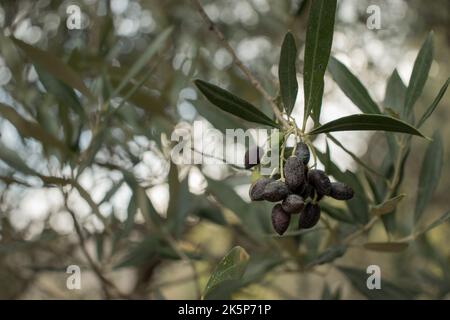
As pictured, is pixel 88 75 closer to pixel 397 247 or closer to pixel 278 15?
pixel 278 15

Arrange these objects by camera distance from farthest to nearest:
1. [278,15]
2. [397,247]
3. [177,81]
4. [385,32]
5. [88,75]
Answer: [385,32] → [278,15] → [88,75] → [177,81] → [397,247]

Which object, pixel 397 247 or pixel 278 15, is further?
pixel 278 15

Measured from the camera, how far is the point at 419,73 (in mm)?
1078

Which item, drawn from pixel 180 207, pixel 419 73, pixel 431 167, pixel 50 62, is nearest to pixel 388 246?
pixel 431 167

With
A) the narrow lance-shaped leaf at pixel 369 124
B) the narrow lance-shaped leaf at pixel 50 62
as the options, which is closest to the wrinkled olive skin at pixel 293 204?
the narrow lance-shaped leaf at pixel 369 124

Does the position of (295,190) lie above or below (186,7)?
below

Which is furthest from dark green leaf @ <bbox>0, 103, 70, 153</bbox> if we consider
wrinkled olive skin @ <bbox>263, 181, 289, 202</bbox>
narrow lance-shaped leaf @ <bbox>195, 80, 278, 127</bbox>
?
wrinkled olive skin @ <bbox>263, 181, 289, 202</bbox>

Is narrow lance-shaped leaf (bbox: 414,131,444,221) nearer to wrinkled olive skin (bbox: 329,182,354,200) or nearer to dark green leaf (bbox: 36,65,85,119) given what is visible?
wrinkled olive skin (bbox: 329,182,354,200)

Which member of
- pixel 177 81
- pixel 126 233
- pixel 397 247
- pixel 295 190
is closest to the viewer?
pixel 295 190

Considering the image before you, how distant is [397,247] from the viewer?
1.28 metres

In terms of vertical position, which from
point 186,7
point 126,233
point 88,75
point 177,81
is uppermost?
point 186,7

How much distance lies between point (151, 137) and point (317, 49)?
86 centimetres

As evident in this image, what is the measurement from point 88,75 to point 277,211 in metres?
1.39
